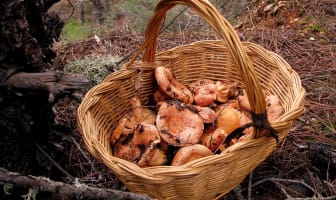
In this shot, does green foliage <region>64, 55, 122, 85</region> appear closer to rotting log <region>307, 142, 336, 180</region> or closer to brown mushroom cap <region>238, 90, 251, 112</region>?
brown mushroom cap <region>238, 90, 251, 112</region>

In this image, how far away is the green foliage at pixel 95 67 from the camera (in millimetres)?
3055

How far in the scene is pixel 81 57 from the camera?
11.8 feet

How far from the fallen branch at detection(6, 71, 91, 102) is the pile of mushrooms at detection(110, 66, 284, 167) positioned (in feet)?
1.61

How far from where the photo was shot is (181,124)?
2139 millimetres

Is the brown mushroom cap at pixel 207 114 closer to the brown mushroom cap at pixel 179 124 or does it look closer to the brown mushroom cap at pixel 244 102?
the brown mushroom cap at pixel 179 124

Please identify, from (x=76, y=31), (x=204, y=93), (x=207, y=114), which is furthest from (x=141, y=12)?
(x=207, y=114)

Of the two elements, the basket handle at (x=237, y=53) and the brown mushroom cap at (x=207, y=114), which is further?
the brown mushroom cap at (x=207, y=114)

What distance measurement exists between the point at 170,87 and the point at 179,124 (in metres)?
0.33

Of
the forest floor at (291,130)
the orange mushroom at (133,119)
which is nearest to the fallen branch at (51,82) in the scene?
the forest floor at (291,130)

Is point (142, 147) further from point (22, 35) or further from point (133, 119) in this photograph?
point (22, 35)

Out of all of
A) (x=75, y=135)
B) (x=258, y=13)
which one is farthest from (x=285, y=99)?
(x=258, y=13)

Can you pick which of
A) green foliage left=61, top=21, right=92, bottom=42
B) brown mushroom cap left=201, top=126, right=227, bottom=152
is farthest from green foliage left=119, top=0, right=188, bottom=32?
brown mushroom cap left=201, top=126, right=227, bottom=152

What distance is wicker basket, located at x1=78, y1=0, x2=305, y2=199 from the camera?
1698 millimetres

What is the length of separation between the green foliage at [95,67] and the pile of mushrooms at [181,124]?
670 millimetres
